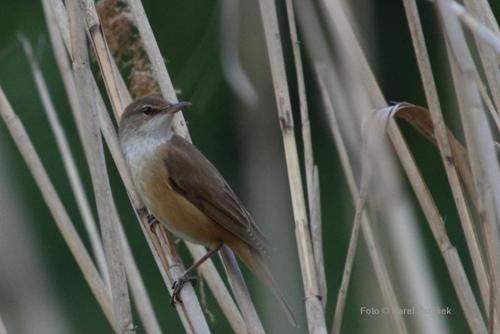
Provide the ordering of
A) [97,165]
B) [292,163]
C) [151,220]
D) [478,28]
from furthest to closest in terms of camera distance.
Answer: [151,220] → [292,163] → [97,165] → [478,28]

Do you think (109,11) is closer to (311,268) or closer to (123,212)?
(311,268)

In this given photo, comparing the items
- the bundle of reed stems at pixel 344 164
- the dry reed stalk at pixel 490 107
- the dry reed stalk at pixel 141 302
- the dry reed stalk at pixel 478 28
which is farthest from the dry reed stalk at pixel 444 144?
the dry reed stalk at pixel 141 302

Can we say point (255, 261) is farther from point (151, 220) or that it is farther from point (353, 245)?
point (353, 245)

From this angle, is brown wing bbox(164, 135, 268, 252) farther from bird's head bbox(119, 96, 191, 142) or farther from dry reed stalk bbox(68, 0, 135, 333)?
dry reed stalk bbox(68, 0, 135, 333)

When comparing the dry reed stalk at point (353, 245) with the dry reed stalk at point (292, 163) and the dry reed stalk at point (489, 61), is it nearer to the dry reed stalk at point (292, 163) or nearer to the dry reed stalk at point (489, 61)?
the dry reed stalk at point (292, 163)

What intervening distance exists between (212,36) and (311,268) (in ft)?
5.41

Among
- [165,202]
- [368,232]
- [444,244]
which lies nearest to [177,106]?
[165,202]

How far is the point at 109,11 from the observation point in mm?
2725

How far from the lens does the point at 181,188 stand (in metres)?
2.92

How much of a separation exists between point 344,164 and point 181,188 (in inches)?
25.0

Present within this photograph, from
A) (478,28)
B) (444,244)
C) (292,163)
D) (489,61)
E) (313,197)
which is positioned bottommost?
(444,244)

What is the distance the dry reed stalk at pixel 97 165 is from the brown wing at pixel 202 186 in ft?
2.38

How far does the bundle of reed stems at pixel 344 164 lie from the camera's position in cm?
208

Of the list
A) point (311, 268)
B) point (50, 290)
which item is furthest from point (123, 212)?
point (311, 268)
